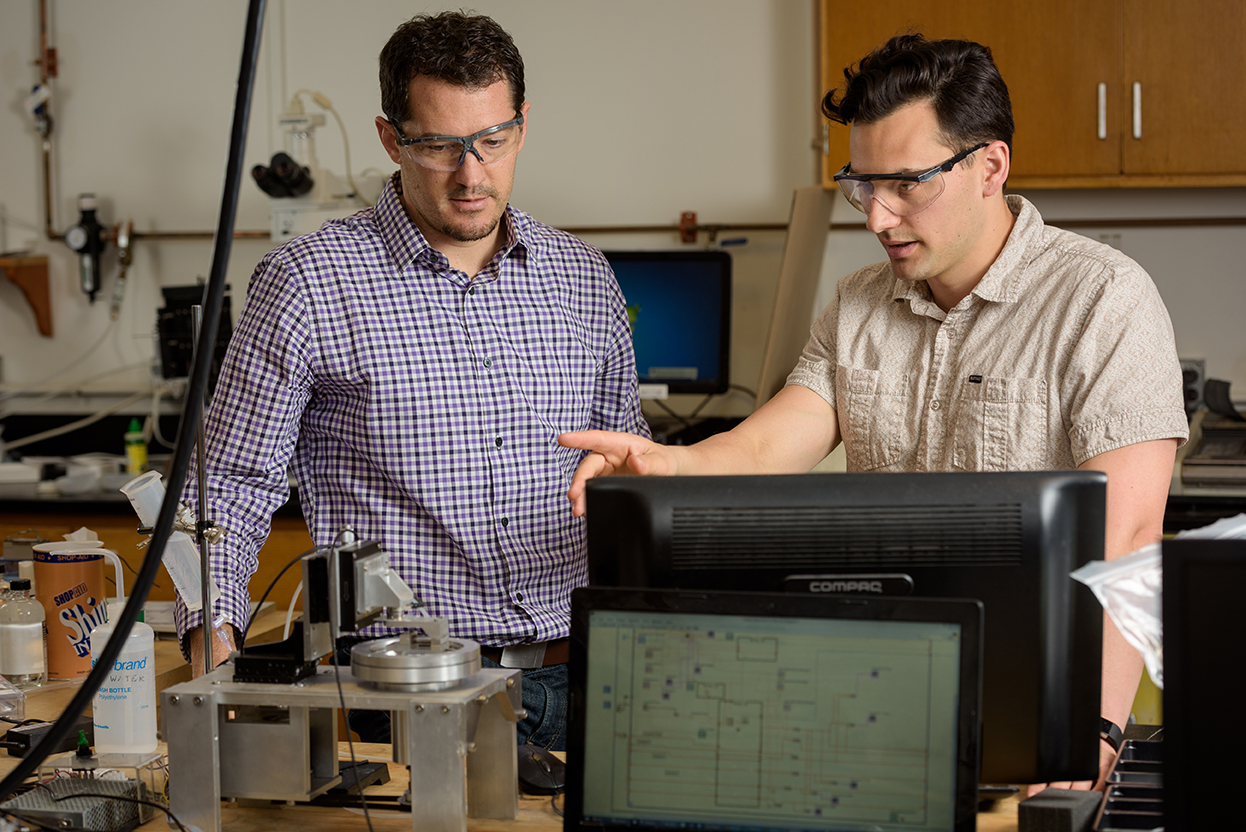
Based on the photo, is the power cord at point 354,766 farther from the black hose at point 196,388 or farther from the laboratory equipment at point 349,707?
the black hose at point 196,388

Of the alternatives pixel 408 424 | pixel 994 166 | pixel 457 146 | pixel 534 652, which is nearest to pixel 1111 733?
pixel 994 166

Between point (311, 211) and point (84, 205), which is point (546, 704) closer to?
point (311, 211)

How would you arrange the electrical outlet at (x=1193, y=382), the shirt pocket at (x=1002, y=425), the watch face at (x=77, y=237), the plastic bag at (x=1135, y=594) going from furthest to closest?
the watch face at (x=77, y=237) < the electrical outlet at (x=1193, y=382) < the shirt pocket at (x=1002, y=425) < the plastic bag at (x=1135, y=594)

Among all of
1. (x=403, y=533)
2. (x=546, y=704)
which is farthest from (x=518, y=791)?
(x=403, y=533)

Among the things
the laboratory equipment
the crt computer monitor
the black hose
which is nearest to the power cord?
the laboratory equipment

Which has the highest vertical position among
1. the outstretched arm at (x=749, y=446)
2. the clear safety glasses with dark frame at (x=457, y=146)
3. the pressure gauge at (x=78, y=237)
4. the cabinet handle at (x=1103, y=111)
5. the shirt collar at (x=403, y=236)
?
the cabinet handle at (x=1103, y=111)

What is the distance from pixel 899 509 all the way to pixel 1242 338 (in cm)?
257

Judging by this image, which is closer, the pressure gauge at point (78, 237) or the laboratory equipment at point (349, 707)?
the laboratory equipment at point (349, 707)

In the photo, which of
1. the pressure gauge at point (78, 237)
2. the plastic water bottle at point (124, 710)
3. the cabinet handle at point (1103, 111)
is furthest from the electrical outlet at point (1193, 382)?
the pressure gauge at point (78, 237)

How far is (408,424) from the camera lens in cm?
167

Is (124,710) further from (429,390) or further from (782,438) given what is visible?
(782,438)

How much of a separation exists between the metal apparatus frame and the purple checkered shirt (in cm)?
50

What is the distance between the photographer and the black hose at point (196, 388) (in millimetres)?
807

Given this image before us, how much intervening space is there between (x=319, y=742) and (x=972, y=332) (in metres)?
0.94
